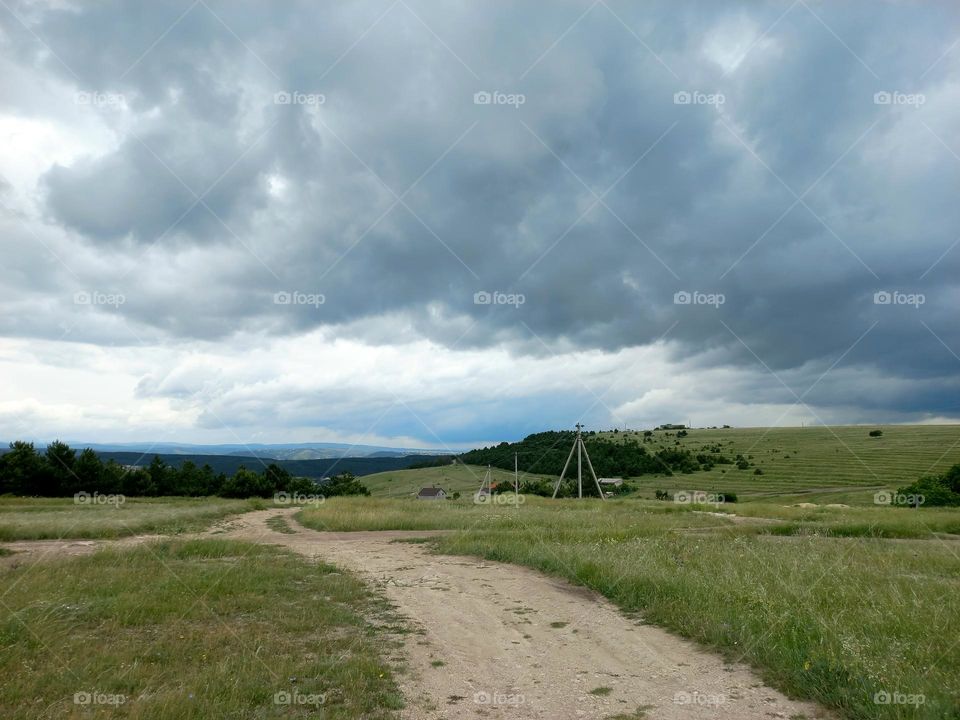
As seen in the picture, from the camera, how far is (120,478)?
57.4 meters

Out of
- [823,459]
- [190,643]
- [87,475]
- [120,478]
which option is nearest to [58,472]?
[87,475]

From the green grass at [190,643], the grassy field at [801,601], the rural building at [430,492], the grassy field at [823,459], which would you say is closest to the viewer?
the green grass at [190,643]

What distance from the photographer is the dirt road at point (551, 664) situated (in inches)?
224

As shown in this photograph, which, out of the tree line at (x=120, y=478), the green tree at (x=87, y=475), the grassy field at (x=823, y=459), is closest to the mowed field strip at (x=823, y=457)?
the grassy field at (x=823, y=459)

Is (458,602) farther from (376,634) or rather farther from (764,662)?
(764,662)

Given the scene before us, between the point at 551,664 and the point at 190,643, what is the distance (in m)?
4.76

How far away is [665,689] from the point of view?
242 inches

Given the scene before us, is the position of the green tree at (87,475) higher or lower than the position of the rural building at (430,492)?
higher

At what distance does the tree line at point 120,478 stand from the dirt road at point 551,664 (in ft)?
143

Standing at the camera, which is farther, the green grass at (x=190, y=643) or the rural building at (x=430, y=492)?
the rural building at (x=430, y=492)

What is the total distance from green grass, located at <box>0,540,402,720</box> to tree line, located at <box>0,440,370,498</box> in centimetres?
4136

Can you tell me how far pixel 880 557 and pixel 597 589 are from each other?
8.84m

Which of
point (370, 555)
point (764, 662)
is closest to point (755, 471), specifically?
point (370, 555)

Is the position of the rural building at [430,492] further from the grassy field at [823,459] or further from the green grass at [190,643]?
the green grass at [190,643]
